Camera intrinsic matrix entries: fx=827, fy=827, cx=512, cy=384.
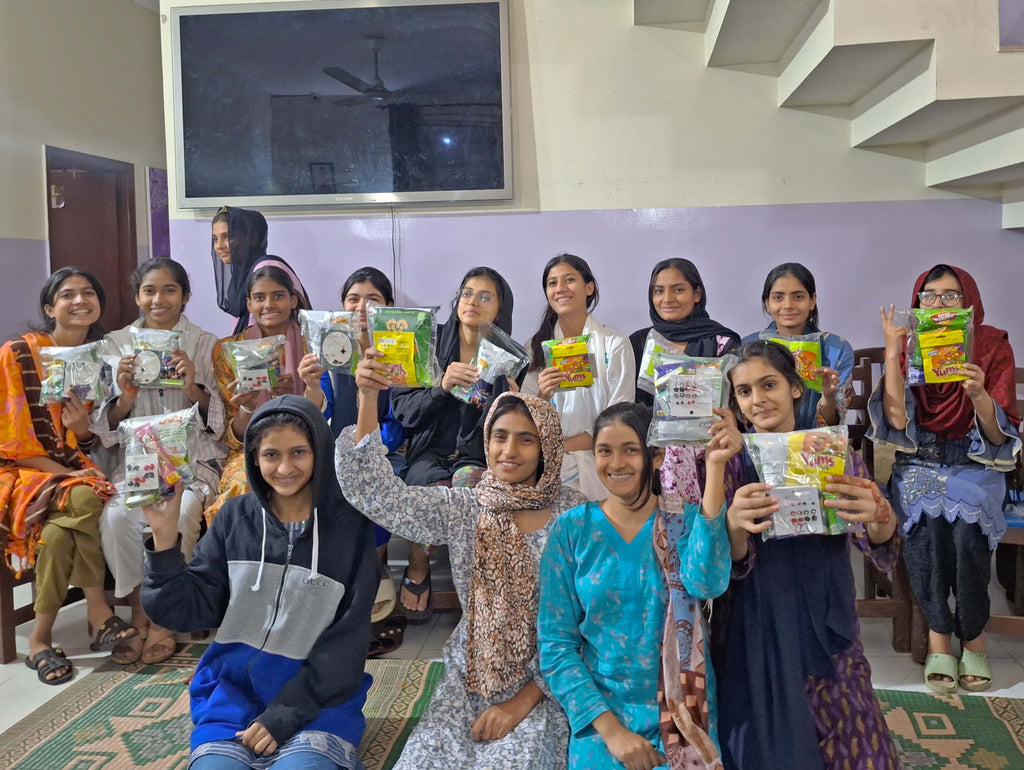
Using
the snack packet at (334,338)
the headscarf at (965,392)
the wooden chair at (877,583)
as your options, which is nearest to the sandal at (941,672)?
the wooden chair at (877,583)

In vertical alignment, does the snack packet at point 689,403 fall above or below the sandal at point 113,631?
above

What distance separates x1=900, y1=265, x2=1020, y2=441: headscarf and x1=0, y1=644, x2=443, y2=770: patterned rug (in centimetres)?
197

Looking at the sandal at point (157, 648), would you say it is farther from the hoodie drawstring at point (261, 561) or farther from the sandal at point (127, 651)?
the hoodie drawstring at point (261, 561)

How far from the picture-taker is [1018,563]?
320 centimetres

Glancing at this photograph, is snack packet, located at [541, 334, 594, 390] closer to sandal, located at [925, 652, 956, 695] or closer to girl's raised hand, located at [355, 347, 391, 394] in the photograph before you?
girl's raised hand, located at [355, 347, 391, 394]

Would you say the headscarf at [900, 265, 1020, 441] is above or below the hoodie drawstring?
above

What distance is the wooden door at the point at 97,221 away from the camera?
525 cm

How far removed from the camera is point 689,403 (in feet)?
6.97

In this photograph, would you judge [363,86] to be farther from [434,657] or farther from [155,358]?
[434,657]

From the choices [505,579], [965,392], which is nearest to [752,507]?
[505,579]

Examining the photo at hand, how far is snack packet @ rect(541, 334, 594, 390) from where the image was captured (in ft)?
9.23

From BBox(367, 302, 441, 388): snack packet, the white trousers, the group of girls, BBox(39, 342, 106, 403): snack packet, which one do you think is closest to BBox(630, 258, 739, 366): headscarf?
the group of girls

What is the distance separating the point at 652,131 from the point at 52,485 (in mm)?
3124

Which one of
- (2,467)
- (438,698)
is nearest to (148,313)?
(2,467)
